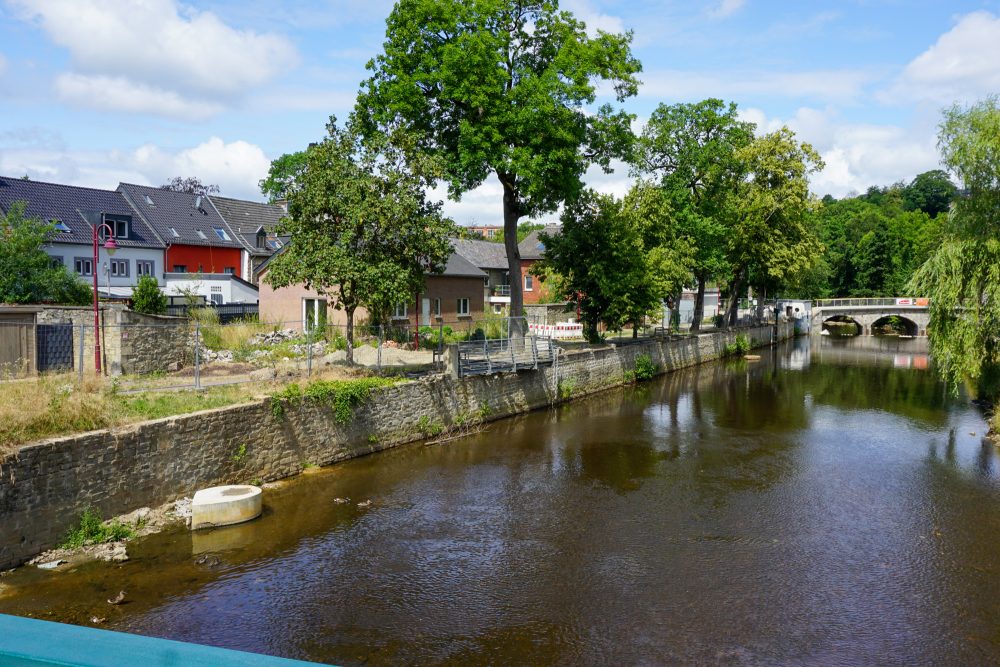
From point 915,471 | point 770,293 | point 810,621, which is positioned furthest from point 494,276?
point 810,621

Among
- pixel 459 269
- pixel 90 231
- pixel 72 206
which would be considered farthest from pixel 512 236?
pixel 72 206

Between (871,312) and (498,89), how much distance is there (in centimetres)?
5359

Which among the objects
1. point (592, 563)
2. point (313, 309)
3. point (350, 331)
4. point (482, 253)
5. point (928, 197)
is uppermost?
point (928, 197)

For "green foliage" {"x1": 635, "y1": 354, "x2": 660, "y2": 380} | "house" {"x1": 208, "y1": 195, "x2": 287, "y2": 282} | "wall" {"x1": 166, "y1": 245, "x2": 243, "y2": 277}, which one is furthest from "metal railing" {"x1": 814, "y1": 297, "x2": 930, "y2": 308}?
"wall" {"x1": 166, "y1": 245, "x2": 243, "y2": 277}

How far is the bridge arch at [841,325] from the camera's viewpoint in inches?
2709

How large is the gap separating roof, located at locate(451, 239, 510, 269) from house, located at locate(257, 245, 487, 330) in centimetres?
914

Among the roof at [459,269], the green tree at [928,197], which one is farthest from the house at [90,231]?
the green tree at [928,197]

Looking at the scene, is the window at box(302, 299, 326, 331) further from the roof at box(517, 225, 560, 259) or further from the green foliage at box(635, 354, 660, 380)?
the roof at box(517, 225, 560, 259)

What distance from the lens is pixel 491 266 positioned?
172 ft

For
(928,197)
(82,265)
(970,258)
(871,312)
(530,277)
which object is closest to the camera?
(970,258)

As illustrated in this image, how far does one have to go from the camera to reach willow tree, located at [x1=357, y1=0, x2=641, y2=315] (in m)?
25.1

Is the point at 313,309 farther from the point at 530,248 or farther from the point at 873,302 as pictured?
the point at 873,302

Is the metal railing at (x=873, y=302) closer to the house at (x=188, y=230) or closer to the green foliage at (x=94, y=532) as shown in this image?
the house at (x=188, y=230)

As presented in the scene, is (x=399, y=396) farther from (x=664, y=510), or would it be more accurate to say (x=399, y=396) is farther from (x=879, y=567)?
(x=879, y=567)
